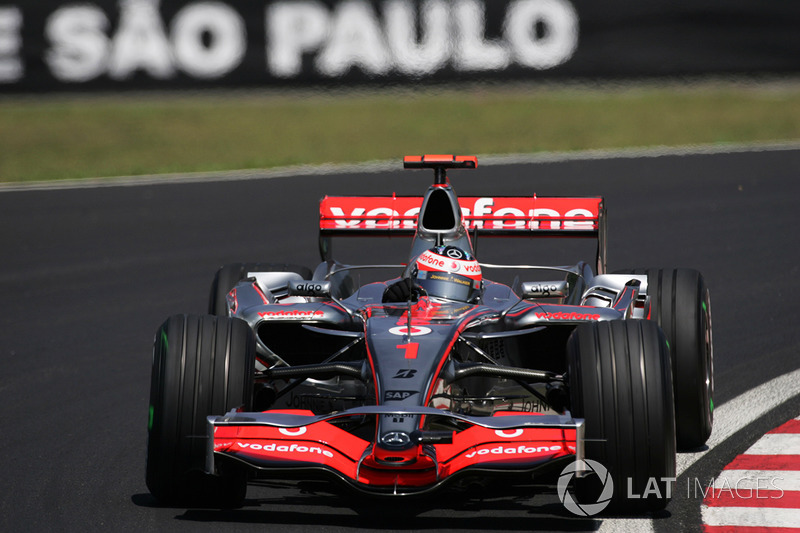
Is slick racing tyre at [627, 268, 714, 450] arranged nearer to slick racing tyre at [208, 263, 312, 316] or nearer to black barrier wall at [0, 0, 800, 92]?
slick racing tyre at [208, 263, 312, 316]

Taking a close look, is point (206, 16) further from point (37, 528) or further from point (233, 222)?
point (37, 528)

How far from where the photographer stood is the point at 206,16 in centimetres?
2056

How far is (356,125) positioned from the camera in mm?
21594

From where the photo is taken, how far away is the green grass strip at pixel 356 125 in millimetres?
19031

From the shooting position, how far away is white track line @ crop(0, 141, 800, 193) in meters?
17.1

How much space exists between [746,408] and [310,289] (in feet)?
8.68

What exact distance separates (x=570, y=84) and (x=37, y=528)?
15818mm

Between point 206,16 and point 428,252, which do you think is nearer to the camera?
point 428,252

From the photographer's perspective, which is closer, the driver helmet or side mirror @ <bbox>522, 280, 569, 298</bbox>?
the driver helmet

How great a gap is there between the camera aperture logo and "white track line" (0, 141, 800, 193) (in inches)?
454

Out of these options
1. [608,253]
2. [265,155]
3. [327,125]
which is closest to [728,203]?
[608,253]

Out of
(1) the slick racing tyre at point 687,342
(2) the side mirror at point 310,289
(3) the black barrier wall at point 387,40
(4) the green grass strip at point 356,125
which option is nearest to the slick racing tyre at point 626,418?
(1) the slick racing tyre at point 687,342

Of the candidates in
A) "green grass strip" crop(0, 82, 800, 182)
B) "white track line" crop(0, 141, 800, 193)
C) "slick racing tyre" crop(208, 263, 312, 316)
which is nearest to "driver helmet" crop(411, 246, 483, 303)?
"slick racing tyre" crop(208, 263, 312, 316)

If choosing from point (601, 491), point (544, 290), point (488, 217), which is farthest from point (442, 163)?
point (601, 491)
